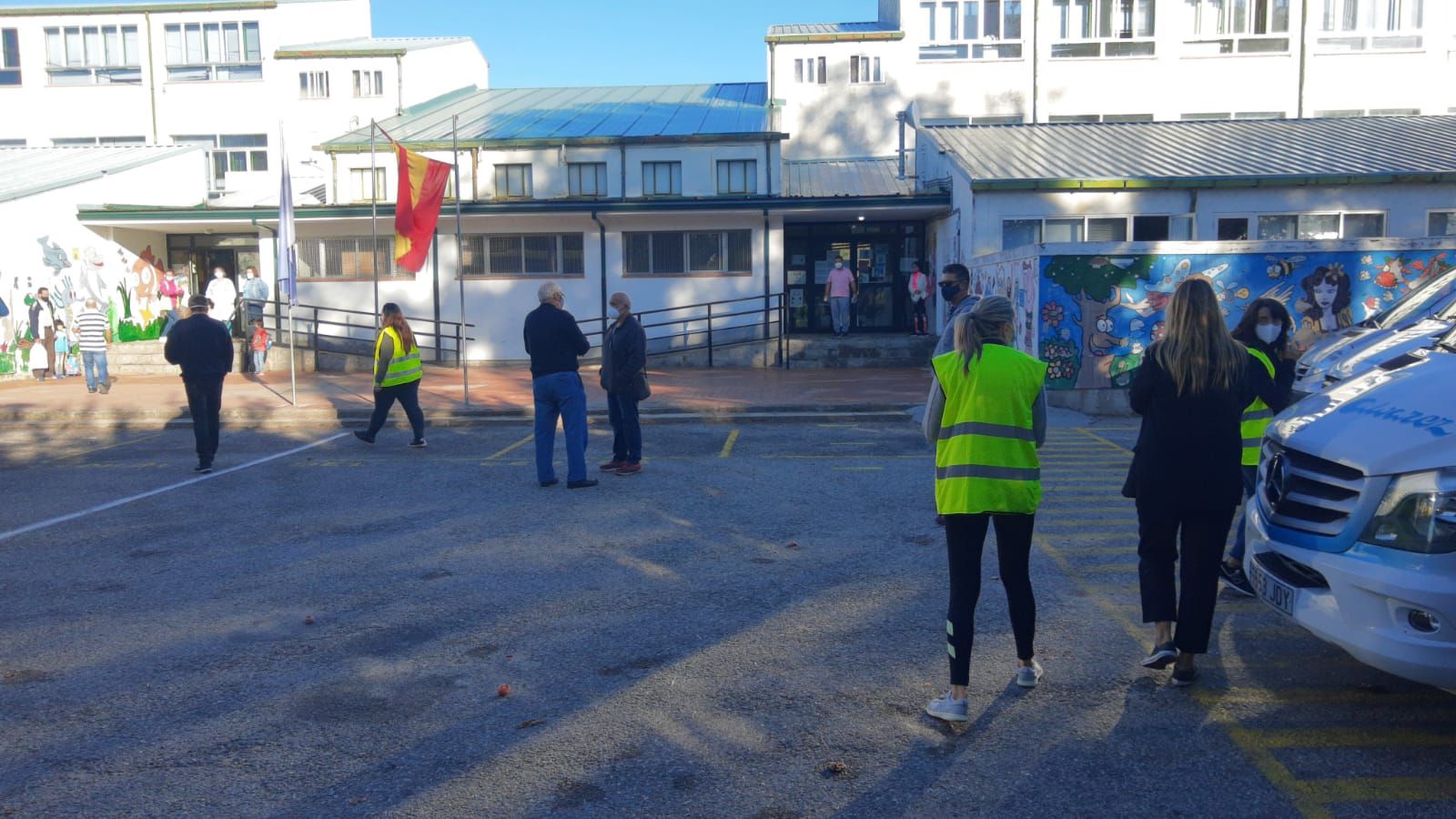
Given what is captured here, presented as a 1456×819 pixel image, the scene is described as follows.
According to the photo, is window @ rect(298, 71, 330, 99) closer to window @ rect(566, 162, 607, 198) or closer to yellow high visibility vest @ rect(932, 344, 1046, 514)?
window @ rect(566, 162, 607, 198)

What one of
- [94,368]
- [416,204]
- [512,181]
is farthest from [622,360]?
[512,181]

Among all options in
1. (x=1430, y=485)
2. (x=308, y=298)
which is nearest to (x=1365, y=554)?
(x=1430, y=485)

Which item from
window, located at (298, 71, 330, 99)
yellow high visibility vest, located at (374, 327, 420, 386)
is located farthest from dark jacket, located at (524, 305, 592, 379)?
window, located at (298, 71, 330, 99)

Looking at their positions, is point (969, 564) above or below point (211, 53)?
below

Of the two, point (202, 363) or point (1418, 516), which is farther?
point (202, 363)

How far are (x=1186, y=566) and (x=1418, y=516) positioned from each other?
1153mm

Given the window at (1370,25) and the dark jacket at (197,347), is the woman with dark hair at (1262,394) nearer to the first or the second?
the dark jacket at (197,347)

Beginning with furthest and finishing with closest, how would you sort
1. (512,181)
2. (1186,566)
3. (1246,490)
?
(512,181) → (1246,490) → (1186,566)

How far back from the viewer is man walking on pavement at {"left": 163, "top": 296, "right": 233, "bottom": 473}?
1119 cm

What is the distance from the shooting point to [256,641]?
5754 millimetres

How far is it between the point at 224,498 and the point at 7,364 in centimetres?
1585

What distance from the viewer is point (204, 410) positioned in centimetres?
1137

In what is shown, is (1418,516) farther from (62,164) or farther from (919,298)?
(62,164)

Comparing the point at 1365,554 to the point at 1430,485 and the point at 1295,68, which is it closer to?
the point at 1430,485
